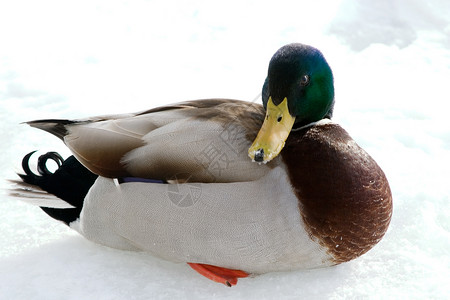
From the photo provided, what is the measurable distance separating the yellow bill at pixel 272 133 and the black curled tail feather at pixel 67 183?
2.91ft

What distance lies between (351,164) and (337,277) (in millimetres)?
576

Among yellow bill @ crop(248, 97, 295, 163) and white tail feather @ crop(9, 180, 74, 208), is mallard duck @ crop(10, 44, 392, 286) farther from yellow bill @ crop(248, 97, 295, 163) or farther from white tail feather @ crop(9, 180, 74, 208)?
white tail feather @ crop(9, 180, 74, 208)

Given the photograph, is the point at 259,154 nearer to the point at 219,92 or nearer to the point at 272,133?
the point at 272,133

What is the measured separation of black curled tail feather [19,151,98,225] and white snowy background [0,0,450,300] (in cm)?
17

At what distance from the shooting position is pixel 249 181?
7.63ft

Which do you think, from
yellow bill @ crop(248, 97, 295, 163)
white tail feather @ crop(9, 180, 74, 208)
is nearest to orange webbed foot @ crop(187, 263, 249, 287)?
yellow bill @ crop(248, 97, 295, 163)

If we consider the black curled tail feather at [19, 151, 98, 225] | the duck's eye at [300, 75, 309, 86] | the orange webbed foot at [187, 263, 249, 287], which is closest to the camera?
the duck's eye at [300, 75, 309, 86]

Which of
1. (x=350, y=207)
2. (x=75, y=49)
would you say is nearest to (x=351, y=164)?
(x=350, y=207)

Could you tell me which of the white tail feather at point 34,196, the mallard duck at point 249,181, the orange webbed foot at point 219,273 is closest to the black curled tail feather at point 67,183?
the white tail feather at point 34,196

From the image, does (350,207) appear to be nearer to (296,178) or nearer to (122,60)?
(296,178)

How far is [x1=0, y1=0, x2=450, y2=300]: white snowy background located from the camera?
2561mm

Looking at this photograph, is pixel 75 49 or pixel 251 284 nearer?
pixel 251 284

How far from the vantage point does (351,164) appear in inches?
93.5

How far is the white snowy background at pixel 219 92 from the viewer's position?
256cm
